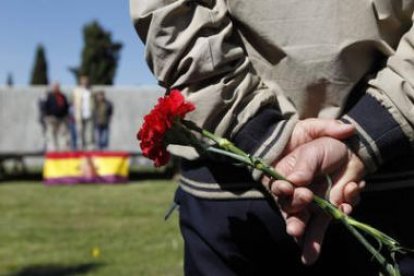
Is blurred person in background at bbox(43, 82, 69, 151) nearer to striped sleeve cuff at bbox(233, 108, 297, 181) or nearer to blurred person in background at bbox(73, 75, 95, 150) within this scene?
blurred person in background at bbox(73, 75, 95, 150)

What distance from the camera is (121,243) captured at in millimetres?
6730

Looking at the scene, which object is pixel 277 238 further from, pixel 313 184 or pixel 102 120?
pixel 102 120

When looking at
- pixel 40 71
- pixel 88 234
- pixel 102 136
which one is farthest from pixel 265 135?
pixel 40 71

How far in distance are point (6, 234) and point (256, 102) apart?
20.1ft

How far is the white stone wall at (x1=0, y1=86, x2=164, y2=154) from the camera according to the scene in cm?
1953

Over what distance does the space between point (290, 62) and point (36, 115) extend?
18.5 metres

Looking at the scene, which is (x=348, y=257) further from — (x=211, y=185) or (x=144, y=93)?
(x=144, y=93)

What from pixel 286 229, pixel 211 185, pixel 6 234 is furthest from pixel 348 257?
pixel 6 234

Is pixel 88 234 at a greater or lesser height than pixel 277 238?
lesser

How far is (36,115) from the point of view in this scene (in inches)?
777

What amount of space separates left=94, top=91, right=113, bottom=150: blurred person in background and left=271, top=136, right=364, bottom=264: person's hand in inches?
639

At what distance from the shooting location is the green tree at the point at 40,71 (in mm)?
45875

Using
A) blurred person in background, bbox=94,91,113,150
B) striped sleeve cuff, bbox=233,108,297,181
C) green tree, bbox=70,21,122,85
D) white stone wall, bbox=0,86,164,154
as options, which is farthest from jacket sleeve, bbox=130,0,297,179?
green tree, bbox=70,21,122,85

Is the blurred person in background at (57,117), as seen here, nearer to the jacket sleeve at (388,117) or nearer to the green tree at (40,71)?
the jacket sleeve at (388,117)
